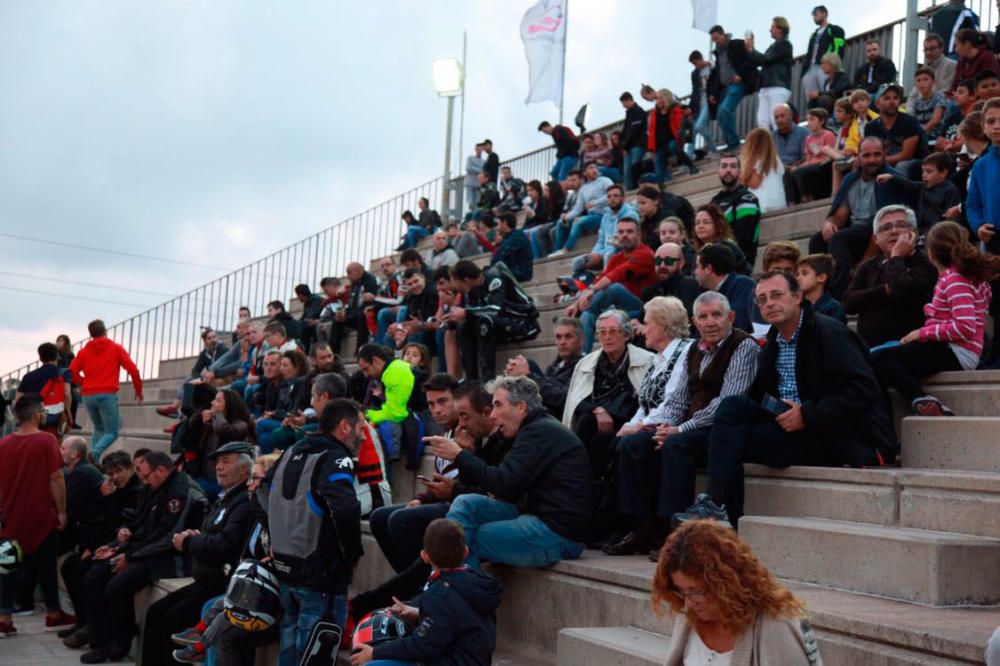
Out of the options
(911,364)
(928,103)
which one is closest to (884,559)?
(911,364)

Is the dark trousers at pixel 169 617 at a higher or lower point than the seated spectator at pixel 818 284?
lower

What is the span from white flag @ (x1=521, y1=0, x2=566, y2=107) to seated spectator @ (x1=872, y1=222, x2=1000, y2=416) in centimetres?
1558

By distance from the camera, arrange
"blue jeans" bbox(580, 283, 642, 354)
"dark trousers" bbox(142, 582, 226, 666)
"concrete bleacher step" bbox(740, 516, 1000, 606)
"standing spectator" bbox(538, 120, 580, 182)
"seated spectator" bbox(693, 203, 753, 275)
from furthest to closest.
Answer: "standing spectator" bbox(538, 120, 580, 182) → "blue jeans" bbox(580, 283, 642, 354) → "seated spectator" bbox(693, 203, 753, 275) → "dark trousers" bbox(142, 582, 226, 666) → "concrete bleacher step" bbox(740, 516, 1000, 606)

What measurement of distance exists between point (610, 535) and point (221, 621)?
7.30 feet

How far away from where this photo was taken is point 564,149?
18609 millimetres

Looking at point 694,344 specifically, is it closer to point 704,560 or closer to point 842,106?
point 704,560

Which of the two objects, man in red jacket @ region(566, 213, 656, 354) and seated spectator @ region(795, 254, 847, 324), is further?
man in red jacket @ region(566, 213, 656, 354)

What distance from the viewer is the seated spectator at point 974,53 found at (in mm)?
11062

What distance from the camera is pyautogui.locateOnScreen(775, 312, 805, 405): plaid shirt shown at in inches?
228

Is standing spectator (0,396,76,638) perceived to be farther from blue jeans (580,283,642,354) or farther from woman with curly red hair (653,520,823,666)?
woman with curly red hair (653,520,823,666)

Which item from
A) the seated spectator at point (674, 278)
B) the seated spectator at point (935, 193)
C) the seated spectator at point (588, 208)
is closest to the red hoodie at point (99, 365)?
the seated spectator at point (588, 208)

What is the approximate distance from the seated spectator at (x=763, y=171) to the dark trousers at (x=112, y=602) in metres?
6.13

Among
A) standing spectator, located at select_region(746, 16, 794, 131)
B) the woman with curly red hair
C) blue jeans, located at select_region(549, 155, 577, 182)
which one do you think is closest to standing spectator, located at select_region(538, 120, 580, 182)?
blue jeans, located at select_region(549, 155, 577, 182)

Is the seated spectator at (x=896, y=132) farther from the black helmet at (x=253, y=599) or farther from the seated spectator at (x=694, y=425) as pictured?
the black helmet at (x=253, y=599)
